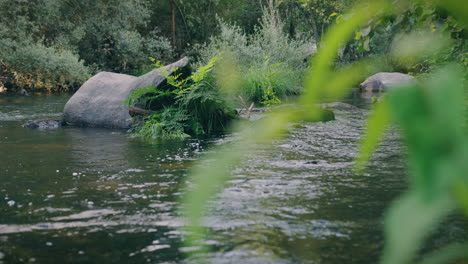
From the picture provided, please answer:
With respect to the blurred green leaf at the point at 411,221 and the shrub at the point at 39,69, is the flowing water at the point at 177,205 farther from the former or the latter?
the shrub at the point at 39,69

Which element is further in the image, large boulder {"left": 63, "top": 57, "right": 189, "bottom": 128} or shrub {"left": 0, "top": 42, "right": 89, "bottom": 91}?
shrub {"left": 0, "top": 42, "right": 89, "bottom": 91}

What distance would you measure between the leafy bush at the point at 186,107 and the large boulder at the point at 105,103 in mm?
419

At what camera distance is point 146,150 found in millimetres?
6332

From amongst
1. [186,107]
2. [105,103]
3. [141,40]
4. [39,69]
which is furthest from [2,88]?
[186,107]

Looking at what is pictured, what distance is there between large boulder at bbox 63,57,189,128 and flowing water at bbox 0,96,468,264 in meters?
2.69

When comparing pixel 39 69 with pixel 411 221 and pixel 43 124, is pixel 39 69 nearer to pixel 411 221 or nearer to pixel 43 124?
pixel 43 124

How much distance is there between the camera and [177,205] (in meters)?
3.34

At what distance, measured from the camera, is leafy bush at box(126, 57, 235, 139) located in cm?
796

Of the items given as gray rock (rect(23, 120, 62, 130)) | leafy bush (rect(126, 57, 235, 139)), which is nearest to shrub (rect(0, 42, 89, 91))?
A: gray rock (rect(23, 120, 62, 130))

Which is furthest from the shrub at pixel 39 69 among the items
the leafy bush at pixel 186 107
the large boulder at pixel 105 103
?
the leafy bush at pixel 186 107

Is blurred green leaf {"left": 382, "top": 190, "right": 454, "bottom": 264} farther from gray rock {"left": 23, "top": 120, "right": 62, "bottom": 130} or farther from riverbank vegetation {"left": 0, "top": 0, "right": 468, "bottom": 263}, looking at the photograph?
gray rock {"left": 23, "top": 120, "right": 62, "bottom": 130}

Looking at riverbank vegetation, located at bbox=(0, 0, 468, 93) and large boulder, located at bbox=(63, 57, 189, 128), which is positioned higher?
riverbank vegetation, located at bbox=(0, 0, 468, 93)

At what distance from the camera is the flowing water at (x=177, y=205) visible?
2588mm

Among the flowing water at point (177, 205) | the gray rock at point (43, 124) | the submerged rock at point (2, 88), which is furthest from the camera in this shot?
the submerged rock at point (2, 88)
